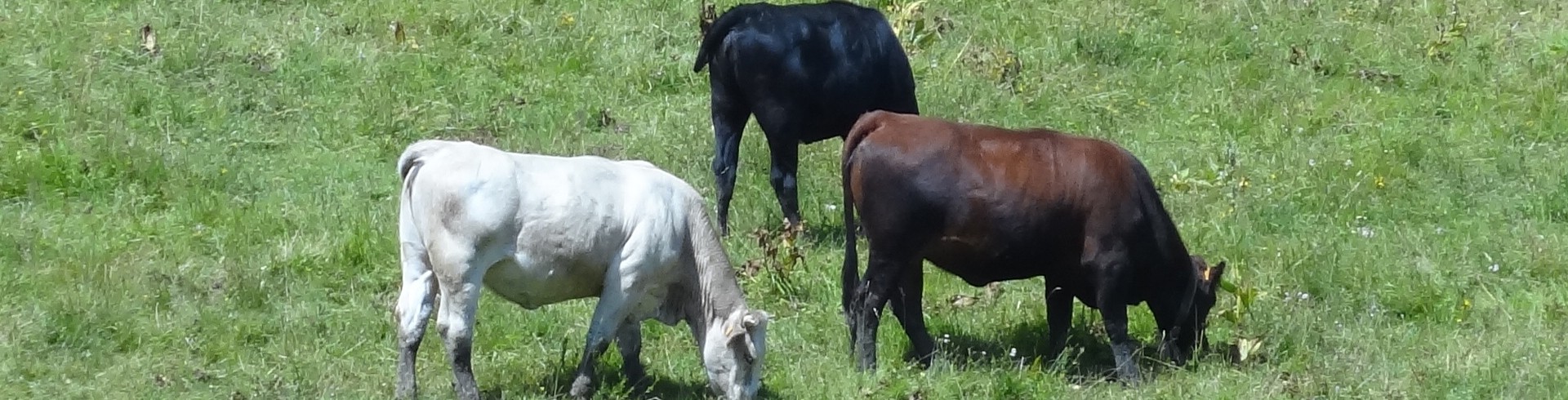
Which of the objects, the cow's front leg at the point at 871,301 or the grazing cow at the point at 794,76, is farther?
the grazing cow at the point at 794,76

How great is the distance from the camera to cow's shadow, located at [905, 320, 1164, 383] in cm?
802

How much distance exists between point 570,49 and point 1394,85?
5.69 m

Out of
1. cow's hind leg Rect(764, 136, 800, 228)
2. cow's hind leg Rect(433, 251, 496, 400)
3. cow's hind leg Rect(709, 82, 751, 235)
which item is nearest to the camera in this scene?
cow's hind leg Rect(433, 251, 496, 400)

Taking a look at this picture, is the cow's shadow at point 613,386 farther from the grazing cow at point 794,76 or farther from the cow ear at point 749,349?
the grazing cow at point 794,76

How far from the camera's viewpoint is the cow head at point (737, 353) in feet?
23.6

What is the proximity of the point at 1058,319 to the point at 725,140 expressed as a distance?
265cm

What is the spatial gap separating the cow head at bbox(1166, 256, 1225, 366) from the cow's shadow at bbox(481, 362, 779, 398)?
188 cm

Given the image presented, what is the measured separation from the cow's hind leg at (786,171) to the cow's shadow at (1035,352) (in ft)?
5.31

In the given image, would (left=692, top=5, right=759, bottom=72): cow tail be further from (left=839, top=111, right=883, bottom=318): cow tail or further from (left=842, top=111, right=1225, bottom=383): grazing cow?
(left=842, top=111, right=1225, bottom=383): grazing cow

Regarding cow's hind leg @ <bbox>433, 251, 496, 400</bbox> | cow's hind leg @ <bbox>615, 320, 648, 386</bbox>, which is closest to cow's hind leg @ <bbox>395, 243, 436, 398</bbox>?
cow's hind leg @ <bbox>433, 251, 496, 400</bbox>

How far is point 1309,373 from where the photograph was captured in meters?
7.89

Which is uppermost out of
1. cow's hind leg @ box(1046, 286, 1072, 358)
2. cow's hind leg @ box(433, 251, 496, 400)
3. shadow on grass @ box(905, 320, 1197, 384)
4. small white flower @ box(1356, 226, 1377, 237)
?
cow's hind leg @ box(433, 251, 496, 400)

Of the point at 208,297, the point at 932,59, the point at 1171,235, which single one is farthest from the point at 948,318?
the point at 932,59

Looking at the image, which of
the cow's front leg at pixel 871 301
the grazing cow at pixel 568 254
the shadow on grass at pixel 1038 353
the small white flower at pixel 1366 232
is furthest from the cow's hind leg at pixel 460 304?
the small white flower at pixel 1366 232
